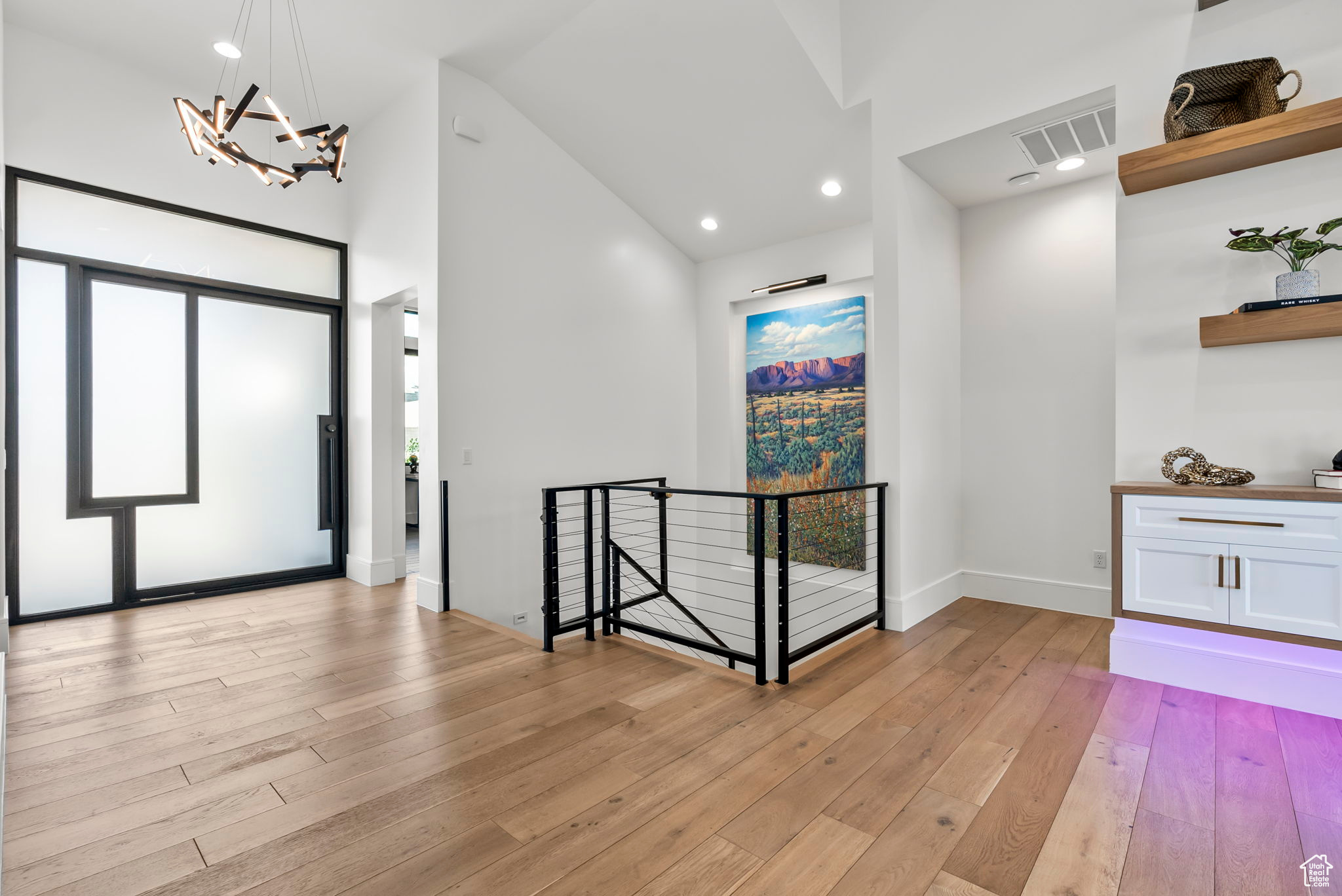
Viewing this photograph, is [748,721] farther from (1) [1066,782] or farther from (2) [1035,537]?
(2) [1035,537]

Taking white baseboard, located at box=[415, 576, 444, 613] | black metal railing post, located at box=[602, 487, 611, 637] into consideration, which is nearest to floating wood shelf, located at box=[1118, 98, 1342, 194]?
black metal railing post, located at box=[602, 487, 611, 637]

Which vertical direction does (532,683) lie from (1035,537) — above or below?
below

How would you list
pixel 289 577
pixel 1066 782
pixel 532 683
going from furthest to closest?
1. pixel 289 577
2. pixel 532 683
3. pixel 1066 782

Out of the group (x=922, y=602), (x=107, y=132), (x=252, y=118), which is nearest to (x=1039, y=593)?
(x=922, y=602)

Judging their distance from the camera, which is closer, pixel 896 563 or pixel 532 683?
pixel 532 683

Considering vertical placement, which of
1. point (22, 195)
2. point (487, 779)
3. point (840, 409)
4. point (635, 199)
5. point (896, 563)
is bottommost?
point (487, 779)

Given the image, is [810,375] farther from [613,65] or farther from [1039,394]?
[613,65]

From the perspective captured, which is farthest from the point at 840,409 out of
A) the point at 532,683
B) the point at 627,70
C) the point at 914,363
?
the point at 532,683

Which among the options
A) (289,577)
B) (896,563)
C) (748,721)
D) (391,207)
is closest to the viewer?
(748,721)

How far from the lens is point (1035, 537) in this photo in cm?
412

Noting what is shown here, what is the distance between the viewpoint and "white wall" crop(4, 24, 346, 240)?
3742mm

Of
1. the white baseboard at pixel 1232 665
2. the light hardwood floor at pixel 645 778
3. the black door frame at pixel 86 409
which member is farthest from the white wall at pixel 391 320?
the white baseboard at pixel 1232 665

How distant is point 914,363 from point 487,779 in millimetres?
3186

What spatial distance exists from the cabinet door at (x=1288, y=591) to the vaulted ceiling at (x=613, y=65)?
123 inches
